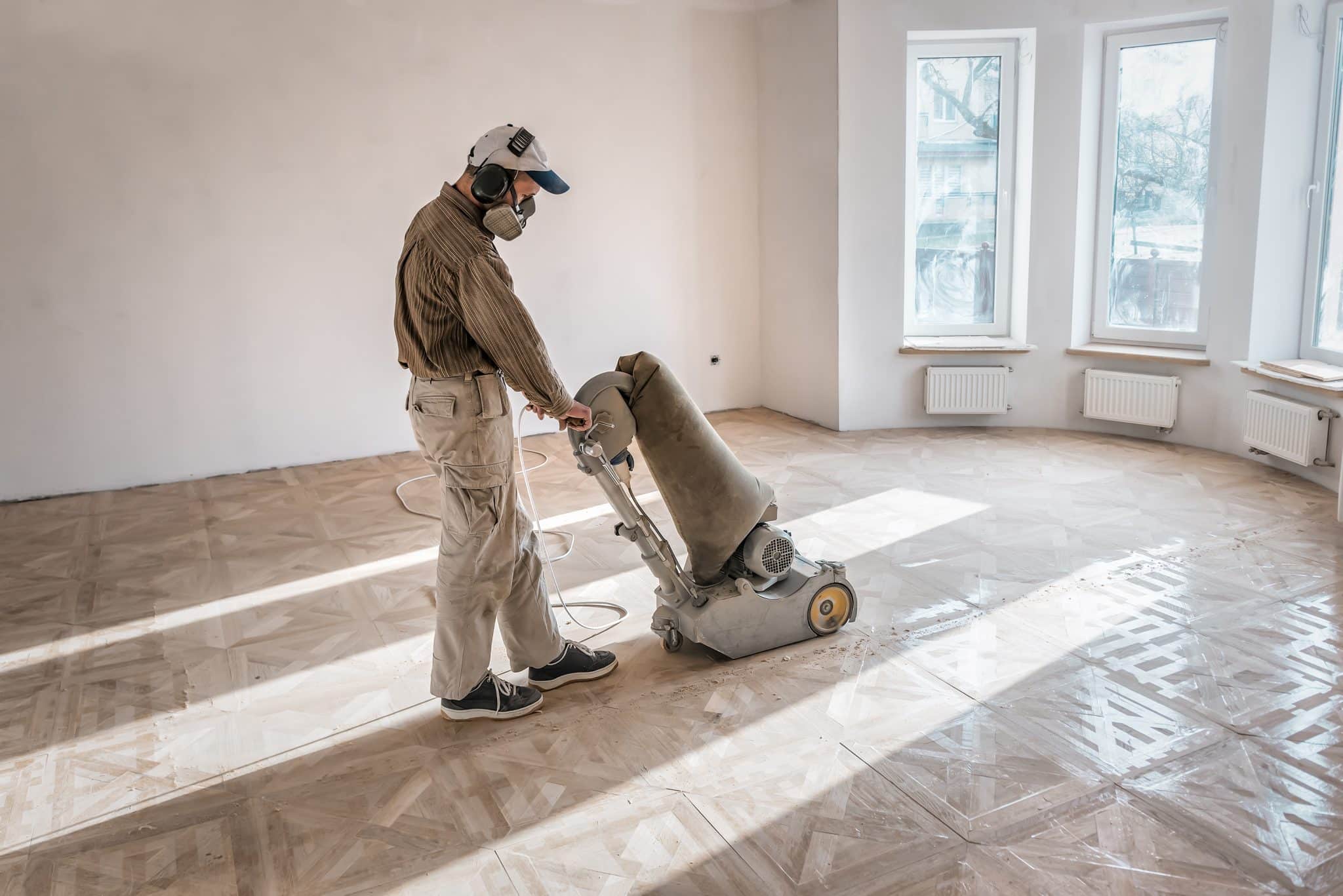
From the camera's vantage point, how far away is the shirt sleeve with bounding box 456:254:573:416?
2564 mm

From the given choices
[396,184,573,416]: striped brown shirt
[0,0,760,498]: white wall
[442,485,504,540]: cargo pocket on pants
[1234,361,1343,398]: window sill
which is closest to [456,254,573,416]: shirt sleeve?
[396,184,573,416]: striped brown shirt

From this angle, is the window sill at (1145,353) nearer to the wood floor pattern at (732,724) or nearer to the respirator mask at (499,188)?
the wood floor pattern at (732,724)

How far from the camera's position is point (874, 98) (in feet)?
19.3

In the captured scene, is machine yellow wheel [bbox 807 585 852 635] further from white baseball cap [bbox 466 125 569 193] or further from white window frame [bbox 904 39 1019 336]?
white window frame [bbox 904 39 1019 336]

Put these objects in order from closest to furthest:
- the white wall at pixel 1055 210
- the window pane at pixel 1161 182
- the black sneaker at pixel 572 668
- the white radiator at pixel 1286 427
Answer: the black sneaker at pixel 572 668, the white radiator at pixel 1286 427, the white wall at pixel 1055 210, the window pane at pixel 1161 182

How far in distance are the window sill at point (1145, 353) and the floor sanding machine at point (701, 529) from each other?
325 cm

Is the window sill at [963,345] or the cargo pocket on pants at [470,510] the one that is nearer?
the cargo pocket on pants at [470,510]

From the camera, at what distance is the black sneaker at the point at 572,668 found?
10.2 ft

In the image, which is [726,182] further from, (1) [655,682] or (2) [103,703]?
(2) [103,703]

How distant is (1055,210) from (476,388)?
442 centimetres

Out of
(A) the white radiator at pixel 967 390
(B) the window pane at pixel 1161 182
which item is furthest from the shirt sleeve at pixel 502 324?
(B) the window pane at pixel 1161 182

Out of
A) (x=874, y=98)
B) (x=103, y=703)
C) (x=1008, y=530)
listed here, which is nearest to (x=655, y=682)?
(x=103, y=703)

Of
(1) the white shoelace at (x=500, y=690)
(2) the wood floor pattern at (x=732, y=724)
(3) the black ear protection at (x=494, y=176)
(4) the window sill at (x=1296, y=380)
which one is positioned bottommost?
(2) the wood floor pattern at (x=732, y=724)

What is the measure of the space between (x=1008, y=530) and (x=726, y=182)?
11.1ft
